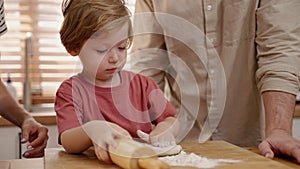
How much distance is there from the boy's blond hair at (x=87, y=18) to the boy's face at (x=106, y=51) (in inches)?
0.6

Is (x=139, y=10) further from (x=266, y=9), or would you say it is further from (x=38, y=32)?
(x=38, y=32)

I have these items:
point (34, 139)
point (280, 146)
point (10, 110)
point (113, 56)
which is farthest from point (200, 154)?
point (10, 110)

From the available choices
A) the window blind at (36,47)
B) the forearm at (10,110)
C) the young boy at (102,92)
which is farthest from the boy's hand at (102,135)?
the window blind at (36,47)

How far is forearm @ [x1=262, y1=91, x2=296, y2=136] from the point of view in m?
1.05

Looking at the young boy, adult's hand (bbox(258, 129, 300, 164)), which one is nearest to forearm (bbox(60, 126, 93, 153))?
the young boy

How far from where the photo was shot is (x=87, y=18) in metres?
0.96

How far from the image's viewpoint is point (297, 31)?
47.1 inches

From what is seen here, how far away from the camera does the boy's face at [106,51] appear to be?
95cm

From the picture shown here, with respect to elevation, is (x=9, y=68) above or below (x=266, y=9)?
below

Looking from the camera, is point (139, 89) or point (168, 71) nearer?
→ point (139, 89)

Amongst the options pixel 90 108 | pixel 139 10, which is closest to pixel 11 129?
pixel 139 10

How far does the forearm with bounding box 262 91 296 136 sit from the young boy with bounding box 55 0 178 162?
0.22 metres

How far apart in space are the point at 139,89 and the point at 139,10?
469 mm

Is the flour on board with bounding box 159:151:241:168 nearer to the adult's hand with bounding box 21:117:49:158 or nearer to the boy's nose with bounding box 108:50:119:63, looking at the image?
the boy's nose with bounding box 108:50:119:63
